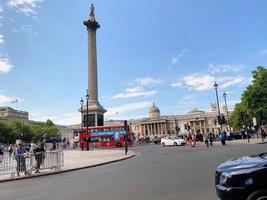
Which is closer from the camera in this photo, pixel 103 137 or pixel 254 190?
pixel 254 190

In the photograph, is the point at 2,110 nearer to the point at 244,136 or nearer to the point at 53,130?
the point at 53,130

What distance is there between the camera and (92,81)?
65250mm

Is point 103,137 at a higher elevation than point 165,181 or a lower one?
higher

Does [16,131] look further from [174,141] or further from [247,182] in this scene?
[247,182]

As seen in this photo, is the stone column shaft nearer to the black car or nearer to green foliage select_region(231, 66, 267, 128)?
green foliage select_region(231, 66, 267, 128)

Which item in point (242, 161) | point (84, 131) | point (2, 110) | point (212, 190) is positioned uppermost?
point (2, 110)

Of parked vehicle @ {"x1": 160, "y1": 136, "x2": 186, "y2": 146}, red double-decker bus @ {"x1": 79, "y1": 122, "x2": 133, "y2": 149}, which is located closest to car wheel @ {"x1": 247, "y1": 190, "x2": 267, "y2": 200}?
parked vehicle @ {"x1": 160, "y1": 136, "x2": 186, "y2": 146}

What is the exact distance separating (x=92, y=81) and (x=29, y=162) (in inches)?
1853

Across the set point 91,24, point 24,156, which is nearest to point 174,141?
point 91,24

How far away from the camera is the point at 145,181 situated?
40.3 ft

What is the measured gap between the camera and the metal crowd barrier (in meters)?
18.2

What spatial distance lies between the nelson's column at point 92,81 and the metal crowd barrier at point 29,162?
41540 millimetres

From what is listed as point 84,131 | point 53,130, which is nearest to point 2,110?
point 53,130

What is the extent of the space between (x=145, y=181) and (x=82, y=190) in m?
2.43
